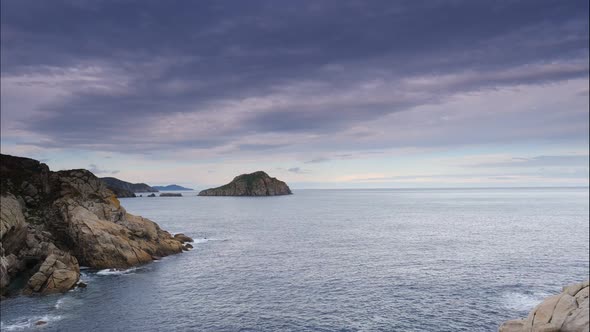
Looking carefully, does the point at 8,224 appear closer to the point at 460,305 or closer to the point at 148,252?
the point at 148,252

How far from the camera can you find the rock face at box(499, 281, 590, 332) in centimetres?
2147

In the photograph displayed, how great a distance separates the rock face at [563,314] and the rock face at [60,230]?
6017 cm

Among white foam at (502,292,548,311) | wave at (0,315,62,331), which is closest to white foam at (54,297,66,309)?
wave at (0,315,62,331)

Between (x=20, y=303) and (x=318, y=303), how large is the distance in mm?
39586

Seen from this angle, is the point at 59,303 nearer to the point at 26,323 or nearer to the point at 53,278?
the point at 53,278

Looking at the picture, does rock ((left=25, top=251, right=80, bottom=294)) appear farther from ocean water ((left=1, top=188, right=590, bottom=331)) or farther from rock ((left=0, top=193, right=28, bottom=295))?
rock ((left=0, top=193, right=28, bottom=295))

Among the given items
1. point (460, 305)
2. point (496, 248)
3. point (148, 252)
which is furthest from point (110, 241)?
point (496, 248)

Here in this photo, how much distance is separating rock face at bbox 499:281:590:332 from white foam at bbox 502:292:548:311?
86.0ft

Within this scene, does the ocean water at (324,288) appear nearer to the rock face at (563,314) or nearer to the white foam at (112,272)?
the white foam at (112,272)

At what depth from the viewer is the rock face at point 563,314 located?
21.5 metres

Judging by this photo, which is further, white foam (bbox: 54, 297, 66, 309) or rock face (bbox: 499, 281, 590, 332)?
white foam (bbox: 54, 297, 66, 309)

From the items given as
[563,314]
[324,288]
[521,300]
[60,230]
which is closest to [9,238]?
[60,230]

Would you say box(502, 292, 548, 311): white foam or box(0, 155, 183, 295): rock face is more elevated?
box(0, 155, 183, 295): rock face

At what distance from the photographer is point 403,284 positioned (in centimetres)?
6122
